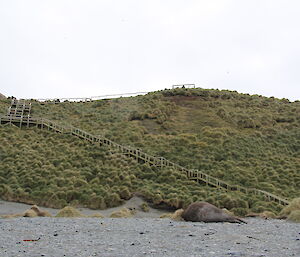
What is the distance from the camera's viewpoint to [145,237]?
8.35 m

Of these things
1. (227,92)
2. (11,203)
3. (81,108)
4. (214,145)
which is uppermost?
(227,92)

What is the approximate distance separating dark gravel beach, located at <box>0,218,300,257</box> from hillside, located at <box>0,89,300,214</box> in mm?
9589

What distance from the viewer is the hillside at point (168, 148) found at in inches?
836

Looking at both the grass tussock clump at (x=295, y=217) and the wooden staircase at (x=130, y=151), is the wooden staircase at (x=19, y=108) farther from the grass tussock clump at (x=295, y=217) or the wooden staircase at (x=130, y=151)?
the grass tussock clump at (x=295, y=217)

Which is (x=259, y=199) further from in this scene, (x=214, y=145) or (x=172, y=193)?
(x=214, y=145)

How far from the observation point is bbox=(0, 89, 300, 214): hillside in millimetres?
21234

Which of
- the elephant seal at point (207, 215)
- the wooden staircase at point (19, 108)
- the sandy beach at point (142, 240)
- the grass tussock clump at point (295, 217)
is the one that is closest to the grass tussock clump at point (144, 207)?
the elephant seal at point (207, 215)

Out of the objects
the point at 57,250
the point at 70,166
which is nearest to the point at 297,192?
the point at 70,166

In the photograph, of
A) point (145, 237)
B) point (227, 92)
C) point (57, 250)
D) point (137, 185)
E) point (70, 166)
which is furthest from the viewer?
point (227, 92)

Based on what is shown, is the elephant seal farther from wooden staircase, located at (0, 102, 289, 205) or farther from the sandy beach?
wooden staircase, located at (0, 102, 289, 205)

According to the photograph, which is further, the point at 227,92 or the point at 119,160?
the point at 227,92

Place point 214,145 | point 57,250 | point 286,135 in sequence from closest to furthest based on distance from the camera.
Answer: point 57,250, point 214,145, point 286,135

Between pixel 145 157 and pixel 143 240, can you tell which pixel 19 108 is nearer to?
pixel 145 157

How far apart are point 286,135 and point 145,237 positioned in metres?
29.5
